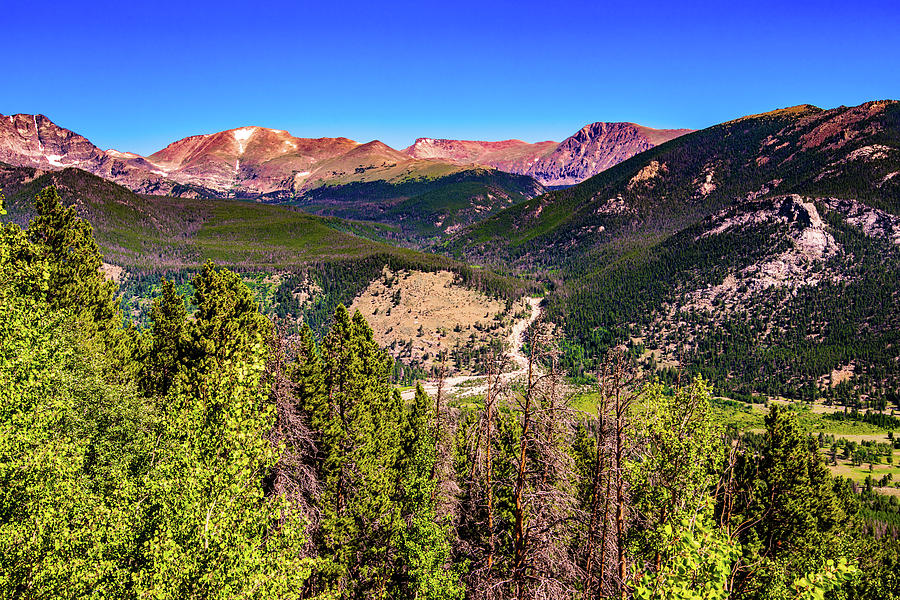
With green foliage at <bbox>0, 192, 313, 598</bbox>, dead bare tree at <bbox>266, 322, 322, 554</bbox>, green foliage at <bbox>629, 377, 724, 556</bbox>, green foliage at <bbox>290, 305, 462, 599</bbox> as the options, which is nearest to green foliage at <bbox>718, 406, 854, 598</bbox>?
green foliage at <bbox>629, 377, 724, 556</bbox>

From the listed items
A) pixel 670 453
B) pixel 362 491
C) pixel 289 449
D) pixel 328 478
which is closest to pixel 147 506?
pixel 289 449

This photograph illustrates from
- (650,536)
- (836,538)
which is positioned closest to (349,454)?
(650,536)

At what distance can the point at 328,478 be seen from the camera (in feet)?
134

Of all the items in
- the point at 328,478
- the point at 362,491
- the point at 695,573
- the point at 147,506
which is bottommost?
the point at 362,491

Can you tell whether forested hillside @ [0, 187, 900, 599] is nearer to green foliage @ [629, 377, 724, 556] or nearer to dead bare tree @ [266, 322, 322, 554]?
green foliage @ [629, 377, 724, 556]

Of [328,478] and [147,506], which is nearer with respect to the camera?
[147,506]

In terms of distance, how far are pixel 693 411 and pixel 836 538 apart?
80.6 ft

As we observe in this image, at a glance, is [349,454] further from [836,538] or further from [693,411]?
[836,538]

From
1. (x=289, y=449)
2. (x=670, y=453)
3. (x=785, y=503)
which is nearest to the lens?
(x=670, y=453)

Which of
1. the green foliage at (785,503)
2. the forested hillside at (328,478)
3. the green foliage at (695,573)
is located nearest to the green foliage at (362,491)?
the forested hillside at (328,478)

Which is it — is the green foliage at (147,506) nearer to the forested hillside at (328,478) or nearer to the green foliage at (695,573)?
the forested hillside at (328,478)

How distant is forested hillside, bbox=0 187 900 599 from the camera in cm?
1520

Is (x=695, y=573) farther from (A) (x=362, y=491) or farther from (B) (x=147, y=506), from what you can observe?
(A) (x=362, y=491)

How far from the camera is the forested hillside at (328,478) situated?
49.9ft
